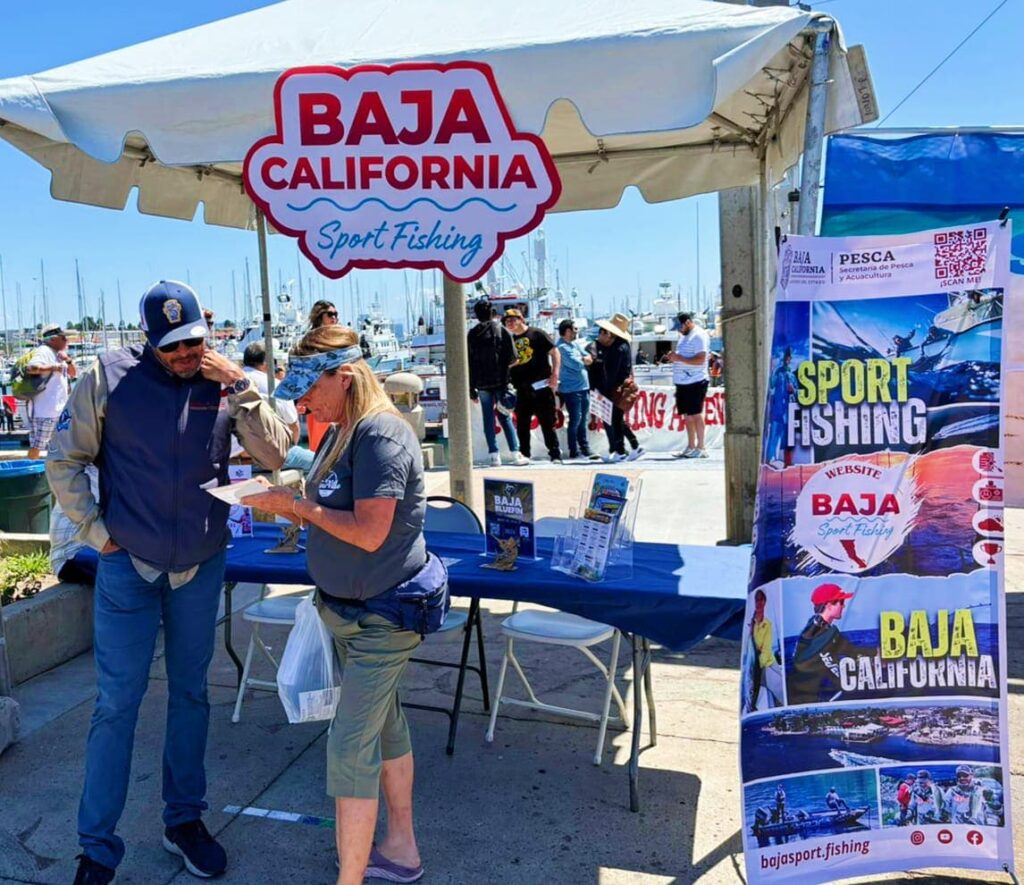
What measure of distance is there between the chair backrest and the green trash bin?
371cm

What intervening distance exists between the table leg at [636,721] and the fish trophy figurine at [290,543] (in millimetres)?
1454

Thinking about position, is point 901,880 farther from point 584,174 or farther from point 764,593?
point 584,174

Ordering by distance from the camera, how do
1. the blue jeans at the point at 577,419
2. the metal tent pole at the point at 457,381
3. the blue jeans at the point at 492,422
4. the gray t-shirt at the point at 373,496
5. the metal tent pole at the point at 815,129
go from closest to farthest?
the gray t-shirt at the point at 373,496, the metal tent pole at the point at 815,129, the metal tent pole at the point at 457,381, the blue jeans at the point at 492,422, the blue jeans at the point at 577,419

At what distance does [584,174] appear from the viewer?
613 cm

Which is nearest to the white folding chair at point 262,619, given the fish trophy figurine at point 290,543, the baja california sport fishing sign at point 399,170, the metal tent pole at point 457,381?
the fish trophy figurine at point 290,543

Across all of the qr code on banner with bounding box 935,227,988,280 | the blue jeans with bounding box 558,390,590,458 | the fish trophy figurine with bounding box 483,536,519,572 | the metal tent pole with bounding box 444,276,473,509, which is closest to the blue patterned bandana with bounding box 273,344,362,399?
the fish trophy figurine with bounding box 483,536,519,572

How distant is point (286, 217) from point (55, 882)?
2.51 metres

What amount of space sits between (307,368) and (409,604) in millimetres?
714

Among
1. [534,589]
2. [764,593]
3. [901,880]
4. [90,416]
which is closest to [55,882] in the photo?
[90,416]

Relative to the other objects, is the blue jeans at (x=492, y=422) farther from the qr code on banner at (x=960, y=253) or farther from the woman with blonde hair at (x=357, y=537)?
the qr code on banner at (x=960, y=253)

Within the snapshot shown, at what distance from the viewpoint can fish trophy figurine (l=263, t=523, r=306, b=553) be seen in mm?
3895

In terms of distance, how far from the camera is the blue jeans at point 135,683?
276cm

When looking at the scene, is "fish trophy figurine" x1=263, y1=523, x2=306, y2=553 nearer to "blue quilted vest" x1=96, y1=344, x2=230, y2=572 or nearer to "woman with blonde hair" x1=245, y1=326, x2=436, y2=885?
"blue quilted vest" x1=96, y1=344, x2=230, y2=572

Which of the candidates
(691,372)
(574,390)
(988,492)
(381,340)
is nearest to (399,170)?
(988,492)
